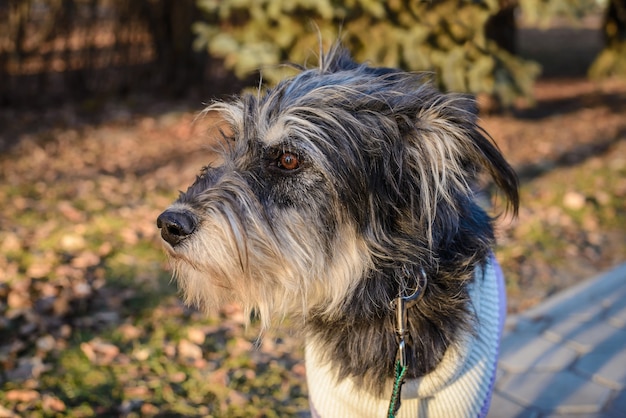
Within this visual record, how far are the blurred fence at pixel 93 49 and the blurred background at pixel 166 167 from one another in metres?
0.03

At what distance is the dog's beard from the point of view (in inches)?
88.2

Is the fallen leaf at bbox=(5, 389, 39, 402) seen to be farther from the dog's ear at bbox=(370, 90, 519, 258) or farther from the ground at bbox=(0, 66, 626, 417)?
the dog's ear at bbox=(370, 90, 519, 258)

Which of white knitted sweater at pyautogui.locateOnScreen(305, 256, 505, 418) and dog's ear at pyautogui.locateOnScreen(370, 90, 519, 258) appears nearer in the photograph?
dog's ear at pyautogui.locateOnScreen(370, 90, 519, 258)

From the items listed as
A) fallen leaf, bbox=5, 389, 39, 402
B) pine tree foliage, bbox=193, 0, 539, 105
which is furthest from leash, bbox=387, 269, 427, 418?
pine tree foliage, bbox=193, 0, 539, 105

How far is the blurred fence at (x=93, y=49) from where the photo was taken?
9.43 meters

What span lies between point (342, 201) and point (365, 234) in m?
0.14

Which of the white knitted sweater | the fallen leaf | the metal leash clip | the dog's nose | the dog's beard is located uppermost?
the dog's nose

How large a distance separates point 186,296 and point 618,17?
29.2ft

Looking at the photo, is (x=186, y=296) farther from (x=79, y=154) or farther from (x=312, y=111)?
(x=79, y=154)

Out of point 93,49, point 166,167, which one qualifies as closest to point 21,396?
point 166,167

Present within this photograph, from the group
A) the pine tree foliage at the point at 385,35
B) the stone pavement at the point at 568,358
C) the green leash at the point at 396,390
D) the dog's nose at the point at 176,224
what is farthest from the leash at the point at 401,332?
the pine tree foliage at the point at 385,35

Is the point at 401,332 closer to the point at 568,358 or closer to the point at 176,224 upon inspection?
the point at 176,224

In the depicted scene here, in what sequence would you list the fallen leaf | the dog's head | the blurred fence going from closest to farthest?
the dog's head → the fallen leaf → the blurred fence

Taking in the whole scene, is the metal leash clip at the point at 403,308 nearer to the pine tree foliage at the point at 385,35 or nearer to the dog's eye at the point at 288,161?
the dog's eye at the point at 288,161
